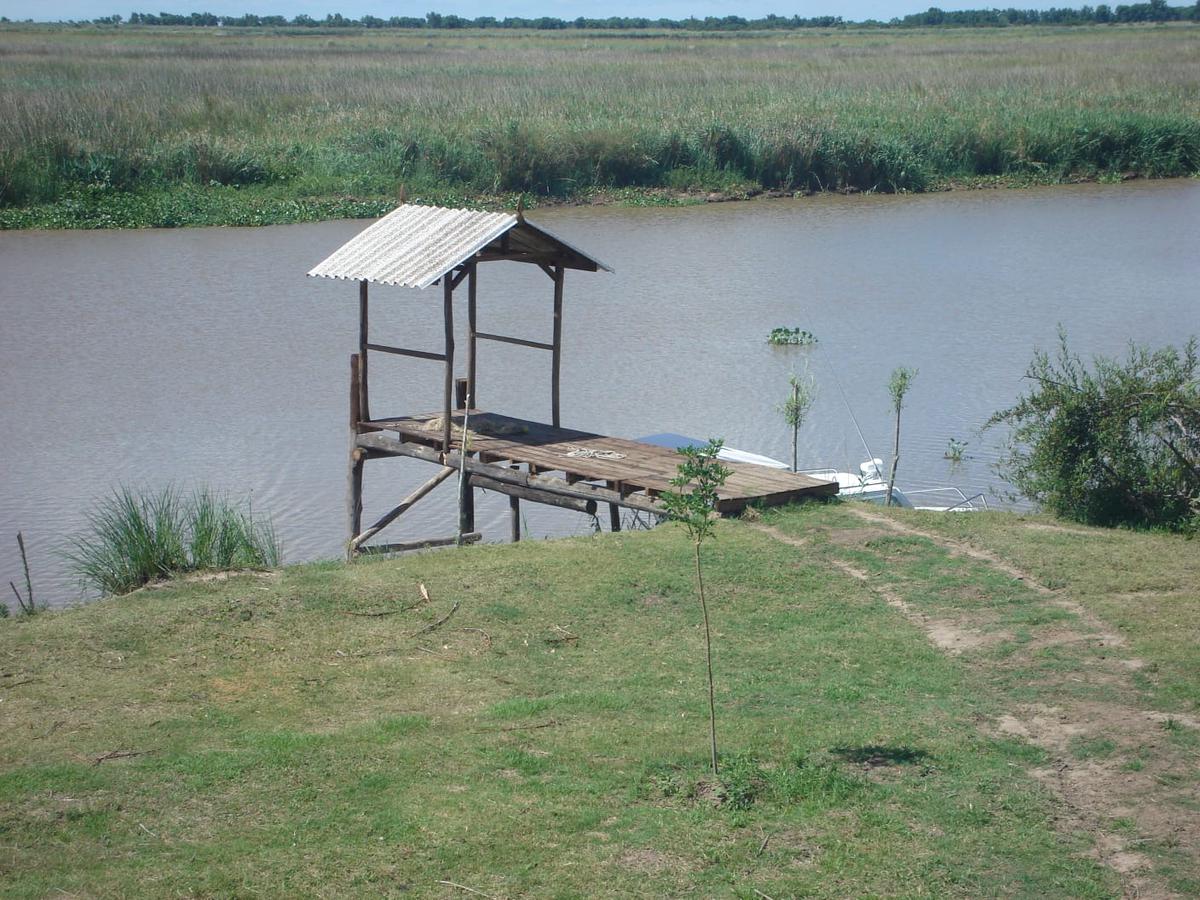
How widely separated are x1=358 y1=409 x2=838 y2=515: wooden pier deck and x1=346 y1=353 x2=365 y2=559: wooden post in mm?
81

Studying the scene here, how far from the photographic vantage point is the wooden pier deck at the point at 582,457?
10266 mm

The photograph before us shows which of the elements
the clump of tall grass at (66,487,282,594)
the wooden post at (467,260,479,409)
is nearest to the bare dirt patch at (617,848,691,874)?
the clump of tall grass at (66,487,282,594)

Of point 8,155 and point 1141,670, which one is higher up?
point 8,155

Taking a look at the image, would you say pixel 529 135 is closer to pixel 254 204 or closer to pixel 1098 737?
pixel 254 204

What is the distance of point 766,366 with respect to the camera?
17.2 metres

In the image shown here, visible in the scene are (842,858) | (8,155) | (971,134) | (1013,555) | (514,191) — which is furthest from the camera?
(971,134)

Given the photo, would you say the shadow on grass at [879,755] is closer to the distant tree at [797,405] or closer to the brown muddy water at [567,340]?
the distant tree at [797,405]

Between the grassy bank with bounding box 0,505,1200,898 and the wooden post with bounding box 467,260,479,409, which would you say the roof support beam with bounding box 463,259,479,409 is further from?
the grassy bank with bounding box 0,505,1200,898

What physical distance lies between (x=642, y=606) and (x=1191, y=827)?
3599 mm

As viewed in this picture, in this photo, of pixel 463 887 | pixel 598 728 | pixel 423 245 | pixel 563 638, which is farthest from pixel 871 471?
pixel 463 887

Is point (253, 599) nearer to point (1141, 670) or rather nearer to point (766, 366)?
point (1141, 670)

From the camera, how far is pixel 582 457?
1114cm

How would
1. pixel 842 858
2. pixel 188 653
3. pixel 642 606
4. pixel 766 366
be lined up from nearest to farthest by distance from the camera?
pixel 842 858
pixel 188 653
pixel 642 606
pixel 766 366

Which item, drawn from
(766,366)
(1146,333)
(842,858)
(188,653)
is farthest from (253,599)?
(1146,333)
